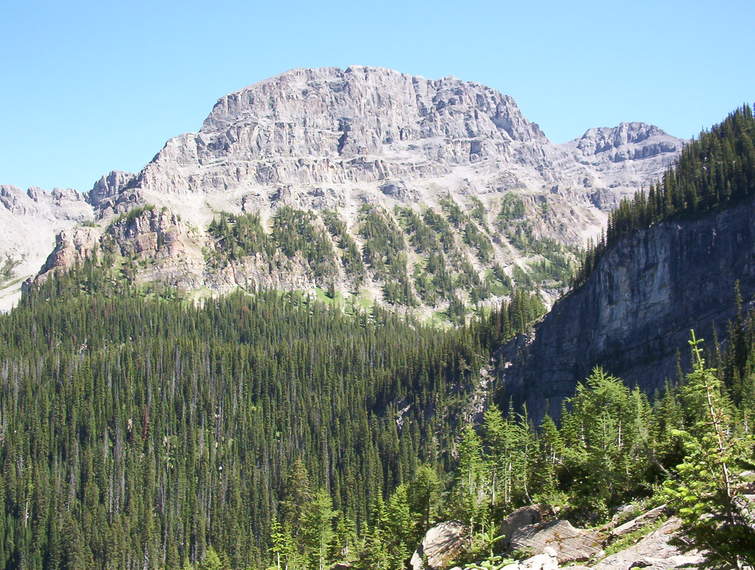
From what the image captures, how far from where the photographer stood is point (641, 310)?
6122 inches

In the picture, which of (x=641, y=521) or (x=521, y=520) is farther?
(x=521, y=520)

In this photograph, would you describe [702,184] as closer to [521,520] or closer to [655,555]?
[521,520]

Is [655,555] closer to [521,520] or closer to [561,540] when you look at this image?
[561,540]

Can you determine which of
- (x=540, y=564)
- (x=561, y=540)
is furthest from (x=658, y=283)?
(x=540, y=564)

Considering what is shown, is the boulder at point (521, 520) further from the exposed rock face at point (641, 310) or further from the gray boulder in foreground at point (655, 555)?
the exposed rock face at point (641, 310)

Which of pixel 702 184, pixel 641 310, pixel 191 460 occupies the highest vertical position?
pixel 702 184

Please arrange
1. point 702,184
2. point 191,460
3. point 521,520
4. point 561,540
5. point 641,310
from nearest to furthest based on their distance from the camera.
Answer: point 561,540 < point 521,520 < point 702,184 < point 641,310 < point 191,460

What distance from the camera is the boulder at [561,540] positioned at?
135ft

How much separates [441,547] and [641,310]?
11117 centimetres

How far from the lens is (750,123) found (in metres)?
167

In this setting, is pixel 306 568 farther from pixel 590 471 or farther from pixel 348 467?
pixel 348 467

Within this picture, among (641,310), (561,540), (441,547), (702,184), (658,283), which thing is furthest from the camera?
(641,310)

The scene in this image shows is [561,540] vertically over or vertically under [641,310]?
under

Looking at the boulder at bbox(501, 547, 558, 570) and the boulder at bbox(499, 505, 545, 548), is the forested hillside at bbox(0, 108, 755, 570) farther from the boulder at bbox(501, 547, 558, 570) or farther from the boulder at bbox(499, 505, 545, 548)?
the boulder at bbox(501, 547, 558, 570)
